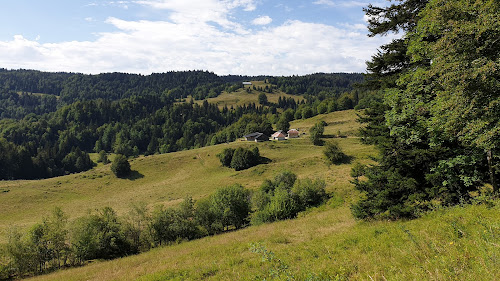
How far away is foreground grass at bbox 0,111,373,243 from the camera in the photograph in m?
58.4

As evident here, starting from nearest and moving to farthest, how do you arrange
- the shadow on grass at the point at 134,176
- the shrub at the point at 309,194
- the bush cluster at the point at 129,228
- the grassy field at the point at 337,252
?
the grassy field at the point at 337,252 → the bush cluster at the point at 129,228 → the shrub at the point at 309,194 → the shadow on grass at the point at 134,176

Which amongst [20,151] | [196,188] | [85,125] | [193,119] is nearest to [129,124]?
[85,125]

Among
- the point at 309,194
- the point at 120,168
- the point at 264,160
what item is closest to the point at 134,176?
the point at 120,168

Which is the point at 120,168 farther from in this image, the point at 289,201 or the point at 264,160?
the point at 289,201

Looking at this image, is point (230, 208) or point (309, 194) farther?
point (230, 208)

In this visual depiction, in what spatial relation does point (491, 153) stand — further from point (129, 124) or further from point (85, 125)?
point (85, 125)

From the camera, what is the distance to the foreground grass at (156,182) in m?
58.4

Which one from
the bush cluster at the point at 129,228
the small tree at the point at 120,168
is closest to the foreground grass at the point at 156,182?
the small tree at the point at 120,168

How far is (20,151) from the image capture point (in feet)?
372

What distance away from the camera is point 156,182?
78.1 metres

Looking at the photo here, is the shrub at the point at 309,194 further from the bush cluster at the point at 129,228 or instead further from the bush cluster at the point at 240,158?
Answer: the bush cluster at the point at 240,158

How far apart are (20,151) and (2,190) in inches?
2355

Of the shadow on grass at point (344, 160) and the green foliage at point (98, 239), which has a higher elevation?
the shadow on grass at point (344, 160)

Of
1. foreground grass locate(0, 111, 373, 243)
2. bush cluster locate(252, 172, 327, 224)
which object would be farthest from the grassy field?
foreground grass locate(0, 111, 373, 243)
